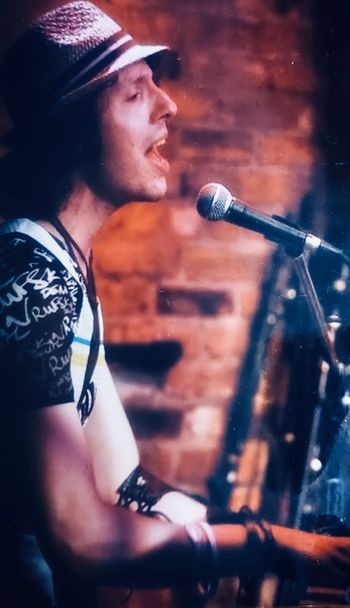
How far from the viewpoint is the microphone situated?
156 centimetres

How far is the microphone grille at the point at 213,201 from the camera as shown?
156cm

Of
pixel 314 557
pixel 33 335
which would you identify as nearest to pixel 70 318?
pixel 33 335

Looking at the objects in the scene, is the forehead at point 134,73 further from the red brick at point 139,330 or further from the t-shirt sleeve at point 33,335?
the red brick at point 139,330

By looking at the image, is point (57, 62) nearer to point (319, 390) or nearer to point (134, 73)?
point (134, 73)

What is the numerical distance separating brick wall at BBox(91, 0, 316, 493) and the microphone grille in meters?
0.03

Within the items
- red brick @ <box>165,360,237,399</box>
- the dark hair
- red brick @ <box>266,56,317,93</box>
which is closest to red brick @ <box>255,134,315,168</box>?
red brick @ <box>266,56,317,93</box>

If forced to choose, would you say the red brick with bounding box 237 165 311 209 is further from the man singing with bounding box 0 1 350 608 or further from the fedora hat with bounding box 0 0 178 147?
the fedora hat with bounding box 0 0 178 147

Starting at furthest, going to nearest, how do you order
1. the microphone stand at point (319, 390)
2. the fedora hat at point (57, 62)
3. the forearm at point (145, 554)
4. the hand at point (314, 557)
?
the hand at point (314, 557) < the microphone stand at point (319, 390) < the forearm at point (145, 554) < the fedora hat at point (57, 62)

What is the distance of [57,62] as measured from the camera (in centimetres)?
145

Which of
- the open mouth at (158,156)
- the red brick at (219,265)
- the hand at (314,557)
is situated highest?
the open mouth at (158,156)

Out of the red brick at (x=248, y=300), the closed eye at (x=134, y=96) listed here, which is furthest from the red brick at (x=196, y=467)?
the closed eye at (x=134, y=96)

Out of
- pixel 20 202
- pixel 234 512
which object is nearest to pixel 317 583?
pixel 234 512

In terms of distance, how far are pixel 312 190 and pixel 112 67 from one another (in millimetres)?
662

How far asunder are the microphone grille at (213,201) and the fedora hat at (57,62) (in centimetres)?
39
